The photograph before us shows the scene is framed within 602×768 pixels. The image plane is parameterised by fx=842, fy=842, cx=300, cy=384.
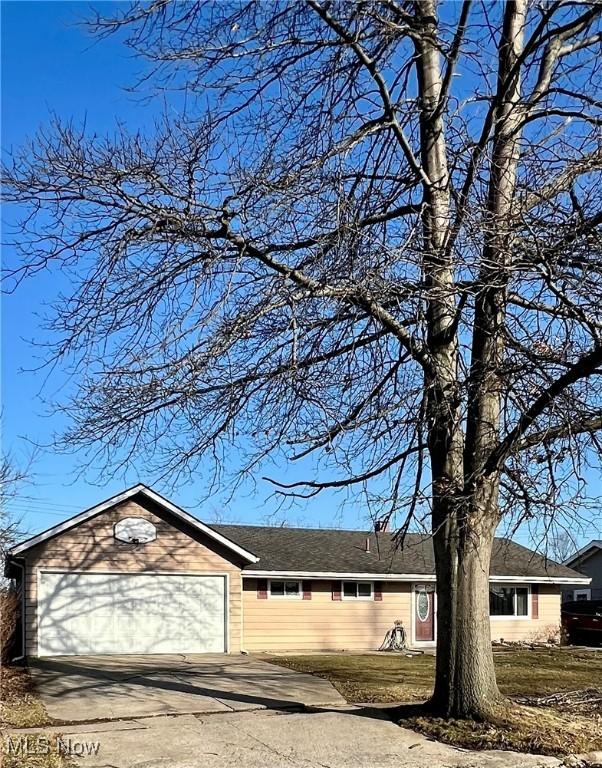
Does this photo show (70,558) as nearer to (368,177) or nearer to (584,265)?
(368,177)

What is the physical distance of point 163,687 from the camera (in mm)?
13398

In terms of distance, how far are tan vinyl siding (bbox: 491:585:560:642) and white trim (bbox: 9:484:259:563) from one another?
861 centimetres

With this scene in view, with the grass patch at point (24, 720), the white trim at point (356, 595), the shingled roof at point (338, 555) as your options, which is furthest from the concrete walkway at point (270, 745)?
the white trim at point (356, 595)

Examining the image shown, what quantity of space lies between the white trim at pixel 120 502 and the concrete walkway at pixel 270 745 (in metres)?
9.28

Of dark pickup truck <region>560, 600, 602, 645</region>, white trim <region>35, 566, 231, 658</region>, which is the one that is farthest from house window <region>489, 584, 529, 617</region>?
white trim <region>35, 566, 231, 658</region>

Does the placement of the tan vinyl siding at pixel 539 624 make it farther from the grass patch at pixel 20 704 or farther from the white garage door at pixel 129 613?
the grass patch at pixel 20 704

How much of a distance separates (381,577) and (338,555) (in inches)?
69.5

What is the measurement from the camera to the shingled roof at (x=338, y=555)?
23.1 meters

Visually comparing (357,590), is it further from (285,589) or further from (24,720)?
(24,720)

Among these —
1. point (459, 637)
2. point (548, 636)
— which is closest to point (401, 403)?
point (459, 637)

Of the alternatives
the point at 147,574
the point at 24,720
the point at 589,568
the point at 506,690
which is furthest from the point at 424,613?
the point at 24,720

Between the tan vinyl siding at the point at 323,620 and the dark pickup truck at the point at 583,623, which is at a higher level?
the tan vinyl siding at the point at 323,620

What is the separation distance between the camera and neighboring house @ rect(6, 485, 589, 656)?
19203 mm

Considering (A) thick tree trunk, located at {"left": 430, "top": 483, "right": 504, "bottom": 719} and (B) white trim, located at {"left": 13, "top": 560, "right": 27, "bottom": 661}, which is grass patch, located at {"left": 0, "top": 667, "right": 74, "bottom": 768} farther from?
(A) thick tree trunk, located at {"left": 430, "top": 483, "right": 504, "bottom": 719}
